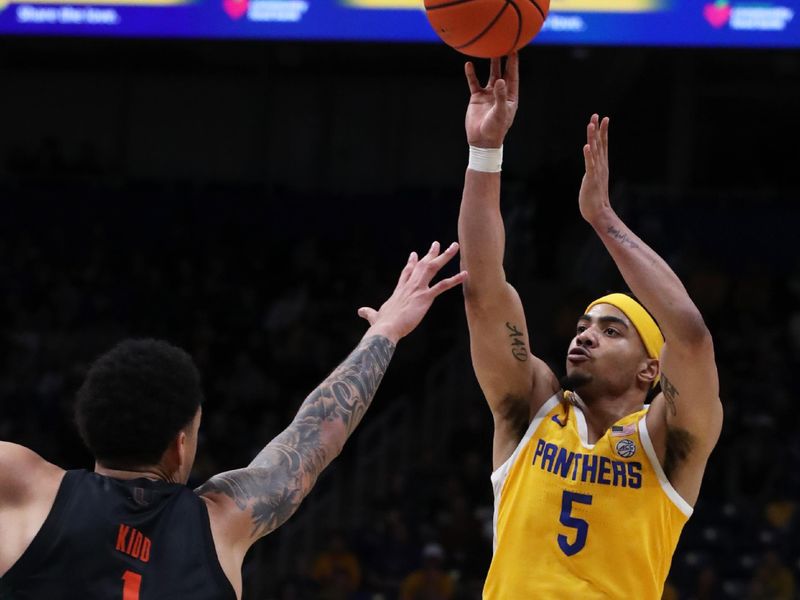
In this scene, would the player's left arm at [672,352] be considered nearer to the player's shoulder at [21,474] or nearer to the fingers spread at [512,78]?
the fingers spread at [512,78]

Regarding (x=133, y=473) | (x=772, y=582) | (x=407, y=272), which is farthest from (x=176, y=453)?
(x=772, y=582)

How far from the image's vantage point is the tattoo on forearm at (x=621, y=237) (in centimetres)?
441

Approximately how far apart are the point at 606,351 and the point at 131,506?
7.46 feet

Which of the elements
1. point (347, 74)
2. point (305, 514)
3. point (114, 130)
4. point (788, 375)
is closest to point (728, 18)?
point (788, 375)

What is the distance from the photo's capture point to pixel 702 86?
59.0 feet

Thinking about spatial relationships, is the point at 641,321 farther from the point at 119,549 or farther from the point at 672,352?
the point at 119,549

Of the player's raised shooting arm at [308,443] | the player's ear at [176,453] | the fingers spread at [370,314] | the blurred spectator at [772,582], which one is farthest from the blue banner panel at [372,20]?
the player's ear at [176,453]

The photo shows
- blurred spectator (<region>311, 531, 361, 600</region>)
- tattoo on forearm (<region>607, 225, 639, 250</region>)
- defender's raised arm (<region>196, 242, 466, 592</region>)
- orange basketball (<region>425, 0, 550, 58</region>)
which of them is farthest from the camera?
blurred spectator (<region>311, 531, 361, 600</region>)

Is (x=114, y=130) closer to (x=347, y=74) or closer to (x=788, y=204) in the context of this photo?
(x=347, y=74)

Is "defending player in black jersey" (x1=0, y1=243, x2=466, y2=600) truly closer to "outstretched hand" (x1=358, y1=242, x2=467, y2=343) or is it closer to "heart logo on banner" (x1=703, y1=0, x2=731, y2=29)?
"outstretched hand" (x1=358, y1=242, x2=467, y2=343)

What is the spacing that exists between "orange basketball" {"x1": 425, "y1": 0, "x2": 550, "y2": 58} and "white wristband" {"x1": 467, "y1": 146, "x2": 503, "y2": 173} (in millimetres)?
459

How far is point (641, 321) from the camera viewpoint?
4.69 m

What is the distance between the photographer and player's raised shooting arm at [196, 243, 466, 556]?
2.90 metres

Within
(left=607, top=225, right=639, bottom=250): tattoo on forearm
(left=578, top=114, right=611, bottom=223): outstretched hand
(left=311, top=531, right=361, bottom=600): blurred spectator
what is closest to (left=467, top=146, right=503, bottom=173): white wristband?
(left=578, top=114, right=611, bottom=223): outstretched hand
